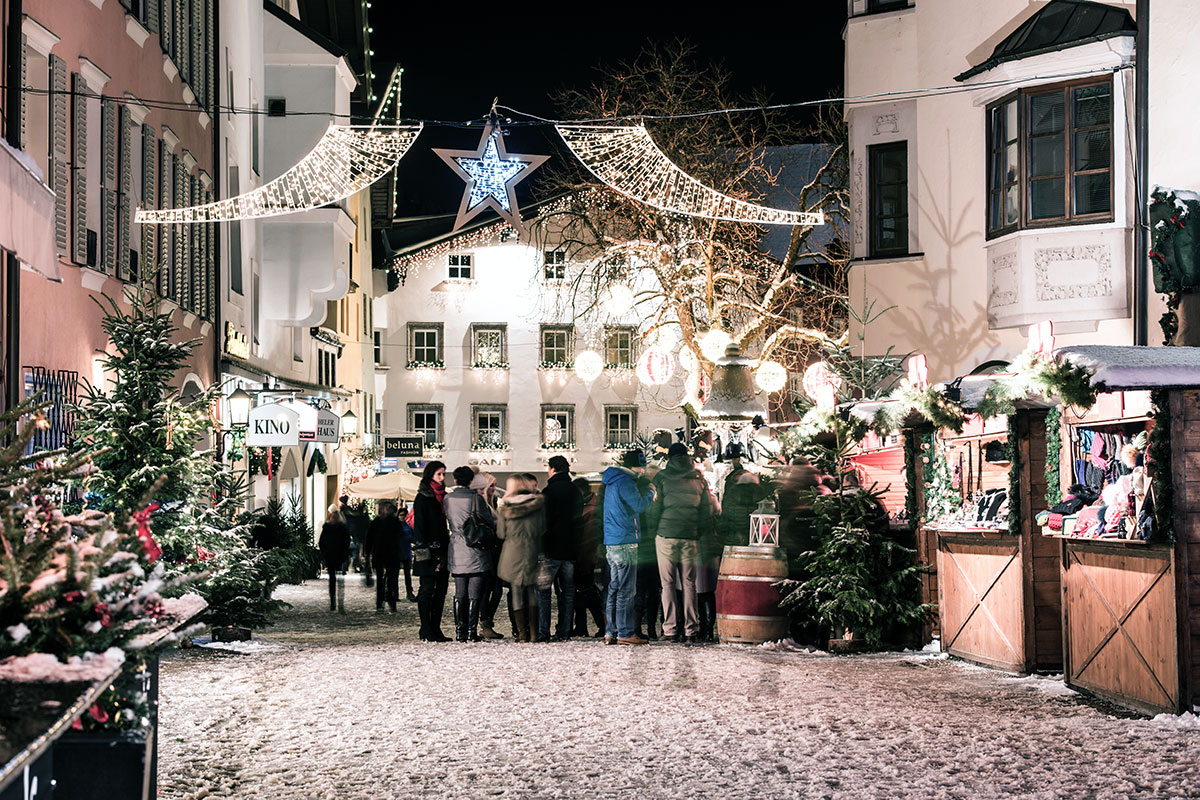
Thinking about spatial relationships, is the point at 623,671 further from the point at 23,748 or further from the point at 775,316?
the point at 775,316

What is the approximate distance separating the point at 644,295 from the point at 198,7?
46.1ft

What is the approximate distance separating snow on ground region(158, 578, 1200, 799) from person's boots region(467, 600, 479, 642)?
5.67ft

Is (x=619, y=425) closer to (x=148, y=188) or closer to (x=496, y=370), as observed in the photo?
(x=496, y=370)

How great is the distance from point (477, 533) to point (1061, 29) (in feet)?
32.8

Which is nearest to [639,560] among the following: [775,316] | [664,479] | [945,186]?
[664,479]

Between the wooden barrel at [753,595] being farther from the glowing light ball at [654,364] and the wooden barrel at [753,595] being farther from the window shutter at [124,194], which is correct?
the glowing light ball at [654,364]

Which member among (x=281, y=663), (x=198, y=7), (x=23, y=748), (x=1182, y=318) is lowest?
(x=281, y=663)

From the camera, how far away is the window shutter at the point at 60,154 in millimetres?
15250

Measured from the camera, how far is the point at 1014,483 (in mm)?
13031

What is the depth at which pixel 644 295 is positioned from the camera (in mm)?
35531

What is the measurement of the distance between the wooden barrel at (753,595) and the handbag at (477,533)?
2542mm

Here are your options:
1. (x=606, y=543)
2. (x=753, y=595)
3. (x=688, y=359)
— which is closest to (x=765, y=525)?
(x=753, y=595)

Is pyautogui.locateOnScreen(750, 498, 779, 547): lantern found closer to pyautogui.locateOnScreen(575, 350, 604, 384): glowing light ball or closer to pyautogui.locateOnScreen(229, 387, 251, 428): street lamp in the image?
pyautogui.locateOnScreen(229, 387, 251, 428): street lamp

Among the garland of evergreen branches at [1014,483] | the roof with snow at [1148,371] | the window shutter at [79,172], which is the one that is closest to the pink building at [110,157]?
the window shutter at [79,172]
